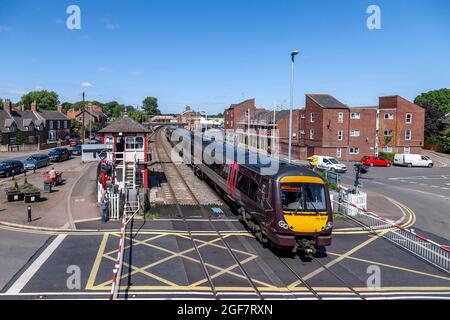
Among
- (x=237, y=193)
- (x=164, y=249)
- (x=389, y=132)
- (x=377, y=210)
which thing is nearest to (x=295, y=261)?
(x=164, y=249)

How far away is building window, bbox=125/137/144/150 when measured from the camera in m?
25.8

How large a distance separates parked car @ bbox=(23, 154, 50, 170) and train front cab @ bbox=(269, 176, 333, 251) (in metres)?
32.4

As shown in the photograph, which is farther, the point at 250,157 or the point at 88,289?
the point at 250,157

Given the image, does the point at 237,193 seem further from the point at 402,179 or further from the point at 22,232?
the point at 402,179

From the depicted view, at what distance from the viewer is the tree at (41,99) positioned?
119 metres

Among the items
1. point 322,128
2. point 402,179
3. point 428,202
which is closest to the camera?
point 428,202

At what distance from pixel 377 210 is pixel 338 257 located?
9.73 meters

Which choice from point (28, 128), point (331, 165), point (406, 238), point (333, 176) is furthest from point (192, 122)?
point (406, 238)

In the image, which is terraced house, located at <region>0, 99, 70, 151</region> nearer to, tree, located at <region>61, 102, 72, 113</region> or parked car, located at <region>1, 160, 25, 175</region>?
parked car, located at <region>1, 160, 25, 175</region>

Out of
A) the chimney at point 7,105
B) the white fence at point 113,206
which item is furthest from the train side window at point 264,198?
the chimney at point 7,105

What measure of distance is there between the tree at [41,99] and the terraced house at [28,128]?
41905mm

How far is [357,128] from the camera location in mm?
55000
